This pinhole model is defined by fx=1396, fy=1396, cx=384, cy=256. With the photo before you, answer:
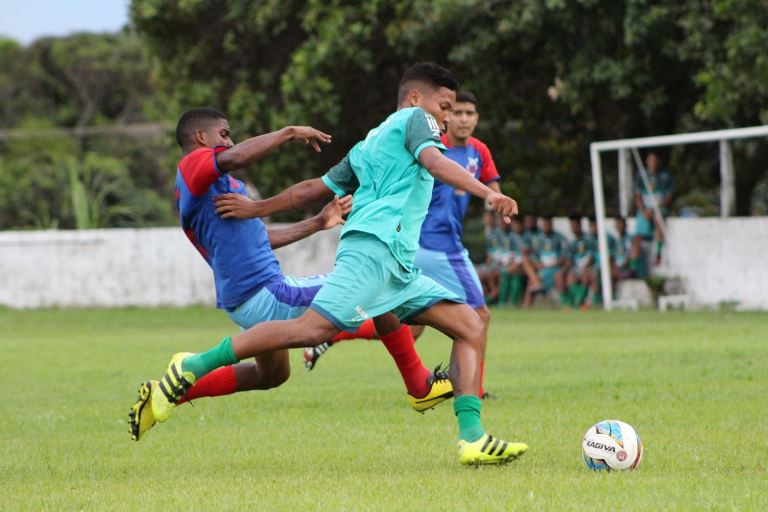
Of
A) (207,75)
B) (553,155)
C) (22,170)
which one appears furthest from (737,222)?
(22,170)

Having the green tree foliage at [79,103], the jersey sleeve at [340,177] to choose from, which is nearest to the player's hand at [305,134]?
the jersey sleeve at [340,177]

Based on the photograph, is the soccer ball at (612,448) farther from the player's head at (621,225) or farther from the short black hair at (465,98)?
the player's head at (621,225)

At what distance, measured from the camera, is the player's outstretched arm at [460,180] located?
648 cm

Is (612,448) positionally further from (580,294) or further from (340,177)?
(580,294)

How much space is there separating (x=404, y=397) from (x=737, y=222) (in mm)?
12080

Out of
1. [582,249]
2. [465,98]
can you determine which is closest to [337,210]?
[465,98]

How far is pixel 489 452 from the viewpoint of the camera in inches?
266

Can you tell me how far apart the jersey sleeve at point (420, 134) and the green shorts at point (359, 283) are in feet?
1.62

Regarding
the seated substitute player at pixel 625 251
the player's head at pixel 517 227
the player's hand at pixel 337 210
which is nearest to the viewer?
the player's hand at pixel 337 210

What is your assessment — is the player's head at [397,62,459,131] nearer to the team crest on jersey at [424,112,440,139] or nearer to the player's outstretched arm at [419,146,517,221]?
the team crest on jersey at [424,112,440,139]

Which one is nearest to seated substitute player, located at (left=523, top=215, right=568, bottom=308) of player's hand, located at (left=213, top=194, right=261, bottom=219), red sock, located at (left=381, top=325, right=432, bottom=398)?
red sock, located at (left=381, top=325, right=432, bottom=398)

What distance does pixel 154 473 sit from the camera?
7.14 meters

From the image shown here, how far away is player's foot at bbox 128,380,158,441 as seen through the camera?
718 cm

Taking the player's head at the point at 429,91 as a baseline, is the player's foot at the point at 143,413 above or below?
below
